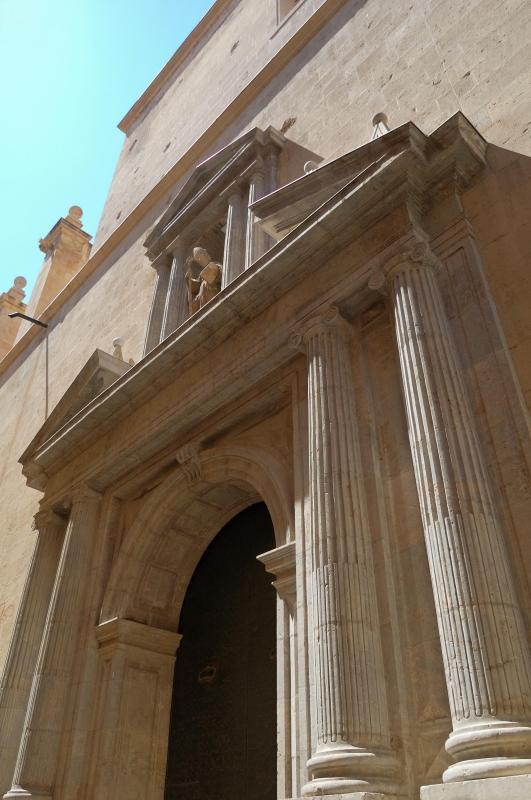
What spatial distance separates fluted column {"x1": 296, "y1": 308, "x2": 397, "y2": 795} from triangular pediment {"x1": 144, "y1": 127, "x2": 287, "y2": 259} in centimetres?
454

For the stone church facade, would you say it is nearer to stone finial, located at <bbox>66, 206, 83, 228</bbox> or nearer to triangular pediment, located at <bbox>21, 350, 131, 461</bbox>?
triangular pediment, located at <bbox>21, 350, 131, 461</bbox>

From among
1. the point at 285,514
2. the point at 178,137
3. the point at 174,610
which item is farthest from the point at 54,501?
the point at 178,137

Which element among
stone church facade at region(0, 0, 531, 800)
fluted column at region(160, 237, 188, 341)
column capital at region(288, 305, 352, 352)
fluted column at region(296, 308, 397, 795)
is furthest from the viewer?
fluted column at region(160, 237, 188, 341)

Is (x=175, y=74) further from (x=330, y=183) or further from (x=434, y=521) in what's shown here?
(x=434, y=521)

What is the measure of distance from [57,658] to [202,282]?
4380 mm

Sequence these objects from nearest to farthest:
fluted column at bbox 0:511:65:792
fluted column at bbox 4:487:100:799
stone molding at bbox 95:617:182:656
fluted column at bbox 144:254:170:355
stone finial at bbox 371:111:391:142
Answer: fluted column at bbox 4:487:100:799, stone finial at bbox 371:111:391:142, stone molding at bbox 95:617:182:656, fluted column at bbox 0:511:65:792, fluted column at bbox 144:254:170:355

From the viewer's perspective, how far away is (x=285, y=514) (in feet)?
19.5

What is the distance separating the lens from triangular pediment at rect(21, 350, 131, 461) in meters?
9.03

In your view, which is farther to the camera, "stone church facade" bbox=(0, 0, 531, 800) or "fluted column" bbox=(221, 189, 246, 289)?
"fluted column" bbox=(221, 189, 246, 289)

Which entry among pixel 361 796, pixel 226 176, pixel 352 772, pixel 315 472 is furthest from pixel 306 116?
pixel 361 796

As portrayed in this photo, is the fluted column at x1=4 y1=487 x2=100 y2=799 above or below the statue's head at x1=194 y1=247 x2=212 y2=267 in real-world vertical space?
below

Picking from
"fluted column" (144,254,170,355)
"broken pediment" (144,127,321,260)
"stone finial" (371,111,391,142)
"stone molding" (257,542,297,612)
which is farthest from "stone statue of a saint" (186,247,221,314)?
"stone molding" (257,542,297,612)

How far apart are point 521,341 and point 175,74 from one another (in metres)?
13.3

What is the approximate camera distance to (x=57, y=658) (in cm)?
712
